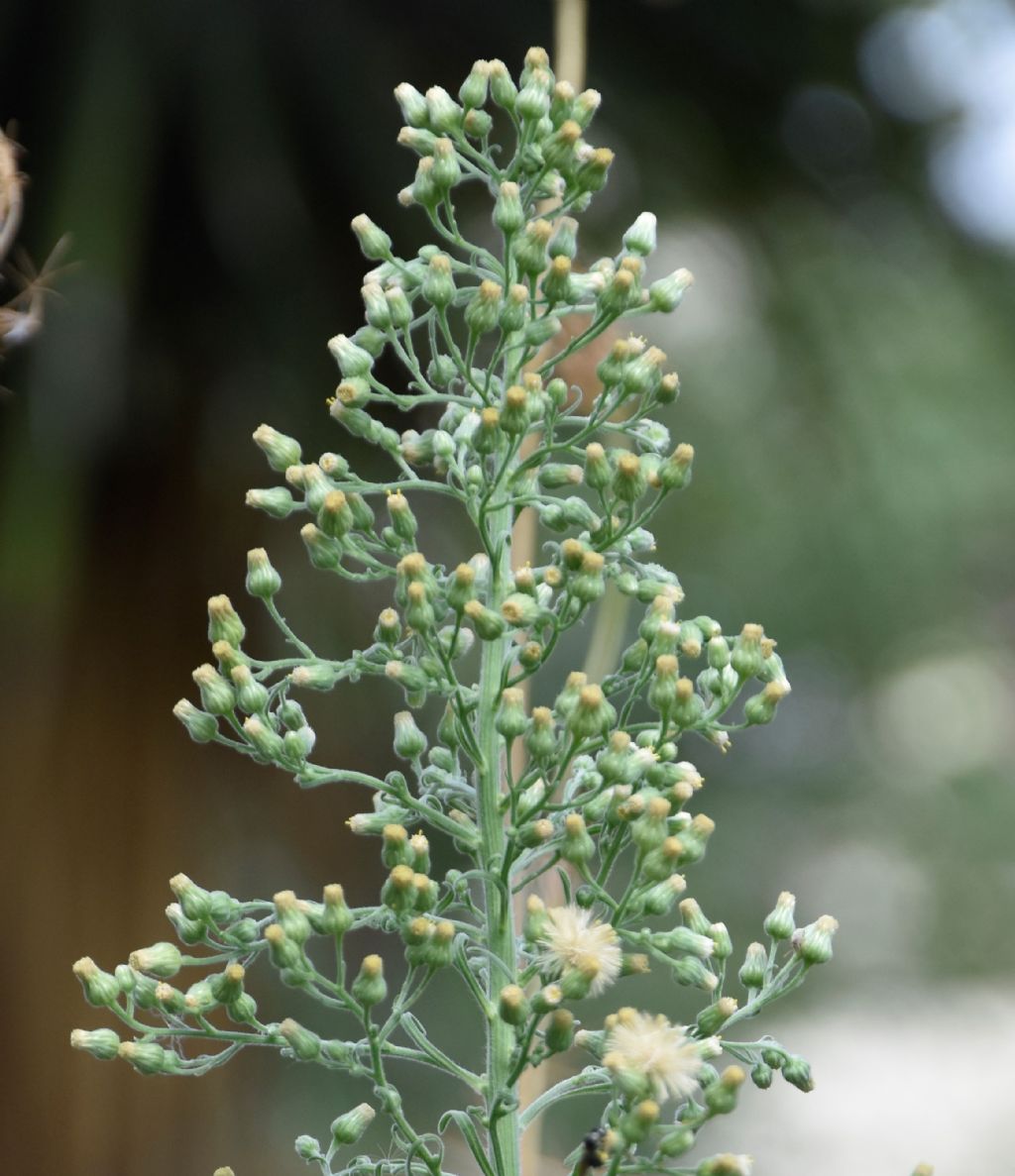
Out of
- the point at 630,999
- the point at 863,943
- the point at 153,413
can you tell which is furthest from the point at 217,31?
the point at 863,943

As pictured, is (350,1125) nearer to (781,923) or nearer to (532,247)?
(781,923)

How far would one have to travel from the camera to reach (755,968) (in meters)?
0.86

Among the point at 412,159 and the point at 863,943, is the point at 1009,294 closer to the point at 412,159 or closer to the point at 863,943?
the point at 412,159

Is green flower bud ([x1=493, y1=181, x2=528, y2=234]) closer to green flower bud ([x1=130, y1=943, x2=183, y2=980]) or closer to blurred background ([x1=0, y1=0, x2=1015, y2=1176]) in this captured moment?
green flower bud ([x1=130, y1=943, x2=183, y2=980])

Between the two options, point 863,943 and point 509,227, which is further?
point 863,943

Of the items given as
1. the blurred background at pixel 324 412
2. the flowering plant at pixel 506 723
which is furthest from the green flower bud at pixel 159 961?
the blurred background at pixel 324 412

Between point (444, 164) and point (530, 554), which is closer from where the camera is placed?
point (444, 164)

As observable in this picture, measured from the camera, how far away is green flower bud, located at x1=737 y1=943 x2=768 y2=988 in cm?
86

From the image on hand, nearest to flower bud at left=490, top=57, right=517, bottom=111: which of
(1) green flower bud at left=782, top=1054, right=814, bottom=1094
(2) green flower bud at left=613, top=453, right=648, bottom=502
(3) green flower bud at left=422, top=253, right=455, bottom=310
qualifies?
(3) green flower bud at left=422, top=253, right=455, bottom=310

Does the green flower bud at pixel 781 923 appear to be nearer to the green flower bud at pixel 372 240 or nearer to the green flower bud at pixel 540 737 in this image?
the green flower bud at pixel 540 737

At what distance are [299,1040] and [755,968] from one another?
0.28 meters

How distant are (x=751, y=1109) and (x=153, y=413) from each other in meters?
2.99

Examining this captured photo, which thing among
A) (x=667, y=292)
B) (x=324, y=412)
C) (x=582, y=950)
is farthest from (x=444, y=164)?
(x=324, y=412)

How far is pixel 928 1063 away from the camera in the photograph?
5.28 meters
